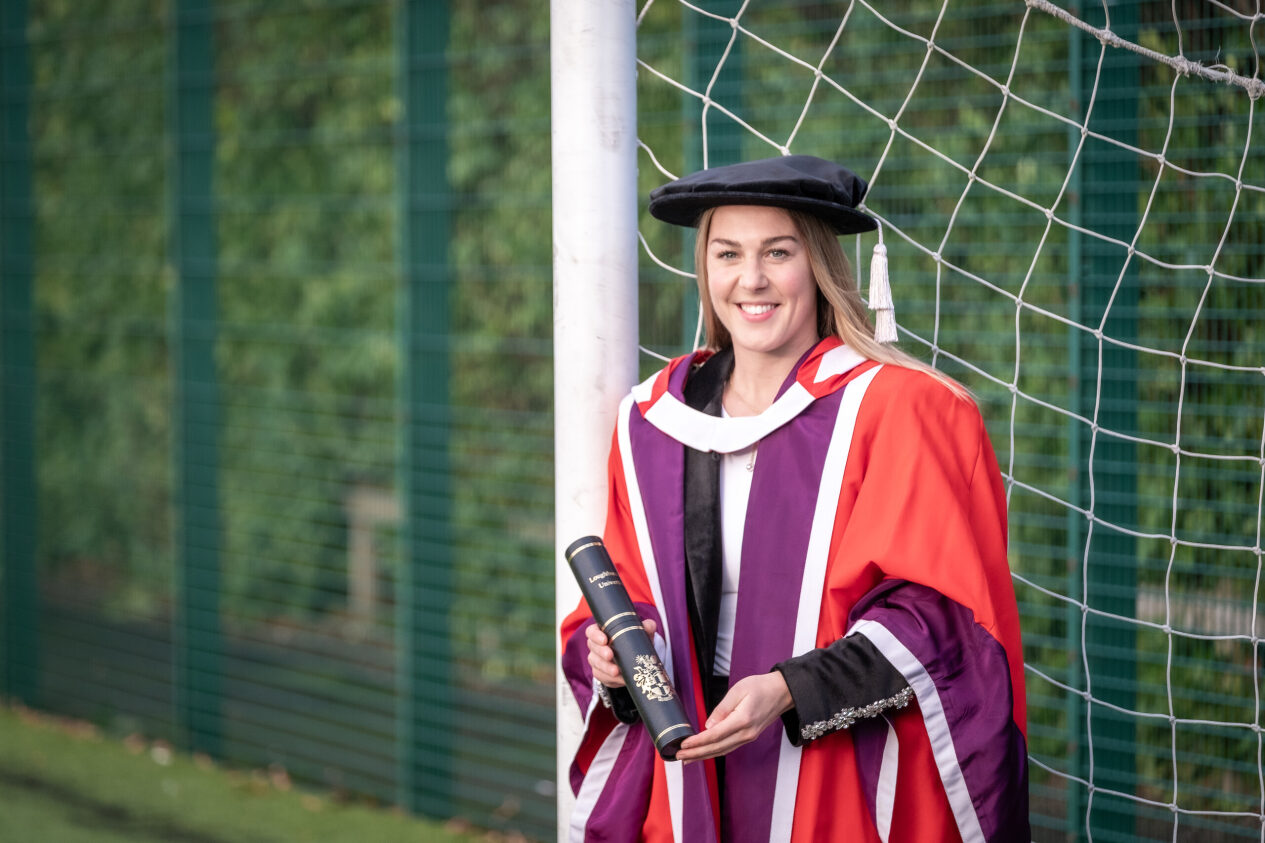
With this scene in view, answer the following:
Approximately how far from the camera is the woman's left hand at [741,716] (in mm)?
1763

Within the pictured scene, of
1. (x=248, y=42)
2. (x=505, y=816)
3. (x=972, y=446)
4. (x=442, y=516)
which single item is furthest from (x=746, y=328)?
(x=248, y=42)

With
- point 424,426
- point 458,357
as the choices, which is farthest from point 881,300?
point 458,357

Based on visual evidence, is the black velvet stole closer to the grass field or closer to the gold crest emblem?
the gold crest emblem

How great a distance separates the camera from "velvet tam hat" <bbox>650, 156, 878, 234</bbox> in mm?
1878

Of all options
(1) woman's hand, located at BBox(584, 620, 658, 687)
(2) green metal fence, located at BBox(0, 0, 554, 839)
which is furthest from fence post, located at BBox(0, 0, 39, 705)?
(1) woman's hand, located at BBox(584, 620, 658, 687)

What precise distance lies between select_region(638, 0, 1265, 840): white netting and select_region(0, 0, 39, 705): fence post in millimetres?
3031

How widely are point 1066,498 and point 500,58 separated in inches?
90.7

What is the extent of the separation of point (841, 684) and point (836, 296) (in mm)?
593

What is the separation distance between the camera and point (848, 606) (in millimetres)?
1888

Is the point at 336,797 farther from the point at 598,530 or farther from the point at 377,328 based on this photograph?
the point at 598,530

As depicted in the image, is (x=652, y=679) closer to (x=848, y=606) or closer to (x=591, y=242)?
(x=848, y=606)

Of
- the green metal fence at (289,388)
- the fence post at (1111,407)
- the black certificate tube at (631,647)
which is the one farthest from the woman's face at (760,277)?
the green metal fence at (289,388)

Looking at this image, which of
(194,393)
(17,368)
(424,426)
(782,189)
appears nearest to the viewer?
(782,189)

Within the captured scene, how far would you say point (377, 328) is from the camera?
188 inches
